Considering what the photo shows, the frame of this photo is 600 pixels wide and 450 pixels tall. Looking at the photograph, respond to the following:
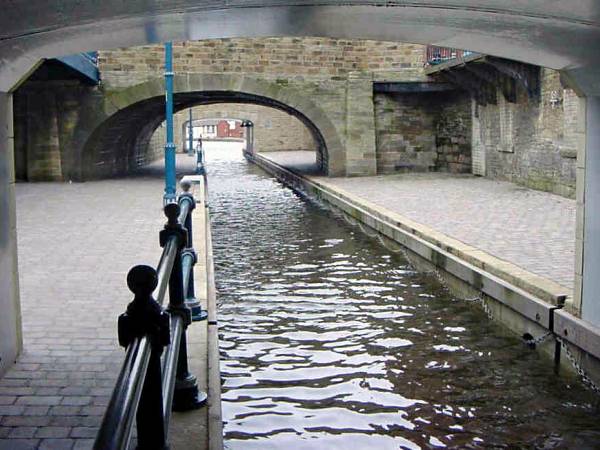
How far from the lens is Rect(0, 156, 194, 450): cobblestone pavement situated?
13.0ft

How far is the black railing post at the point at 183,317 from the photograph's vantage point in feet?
13.1

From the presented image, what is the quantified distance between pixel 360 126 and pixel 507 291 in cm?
1379

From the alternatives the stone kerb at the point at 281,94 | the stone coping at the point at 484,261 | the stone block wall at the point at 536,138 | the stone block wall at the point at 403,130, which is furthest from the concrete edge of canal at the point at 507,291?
the stone block wall at the point at 403,130

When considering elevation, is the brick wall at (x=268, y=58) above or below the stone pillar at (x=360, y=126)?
above

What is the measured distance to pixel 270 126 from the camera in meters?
38.2

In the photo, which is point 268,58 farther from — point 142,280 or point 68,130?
point 142,280

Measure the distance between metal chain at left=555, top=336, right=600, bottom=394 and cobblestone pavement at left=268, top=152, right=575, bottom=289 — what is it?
0.79 meters

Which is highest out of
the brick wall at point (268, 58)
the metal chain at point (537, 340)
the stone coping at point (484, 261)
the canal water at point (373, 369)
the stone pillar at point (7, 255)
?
the brick wall at point (268, 58)

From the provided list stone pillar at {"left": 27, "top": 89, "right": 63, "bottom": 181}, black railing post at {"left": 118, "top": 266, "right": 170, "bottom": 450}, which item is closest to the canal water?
black railing post at {"left": 118, "top": 266, "right": 170, "bottom": 450}

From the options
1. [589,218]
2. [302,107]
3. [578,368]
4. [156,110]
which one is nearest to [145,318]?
[589,218]

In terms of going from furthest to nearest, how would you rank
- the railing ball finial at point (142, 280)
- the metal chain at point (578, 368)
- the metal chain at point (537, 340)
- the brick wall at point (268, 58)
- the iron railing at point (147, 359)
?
1. the brick wall at point (268, 58)
2. the metal chain at point (537, 340)
3. the metal chain at point (578, 368)
4. the railing ball finial at point (142, 280)
5. the iron railing at point (147, 359)

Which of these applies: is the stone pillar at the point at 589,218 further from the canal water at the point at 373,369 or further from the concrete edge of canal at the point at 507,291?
the canal water at the point at 373,369

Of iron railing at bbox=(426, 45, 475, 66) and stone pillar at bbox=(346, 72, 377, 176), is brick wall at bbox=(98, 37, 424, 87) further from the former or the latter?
stone pillar at bbox=(346, 72, 377, 176)

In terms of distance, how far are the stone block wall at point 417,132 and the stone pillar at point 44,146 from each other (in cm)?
803
